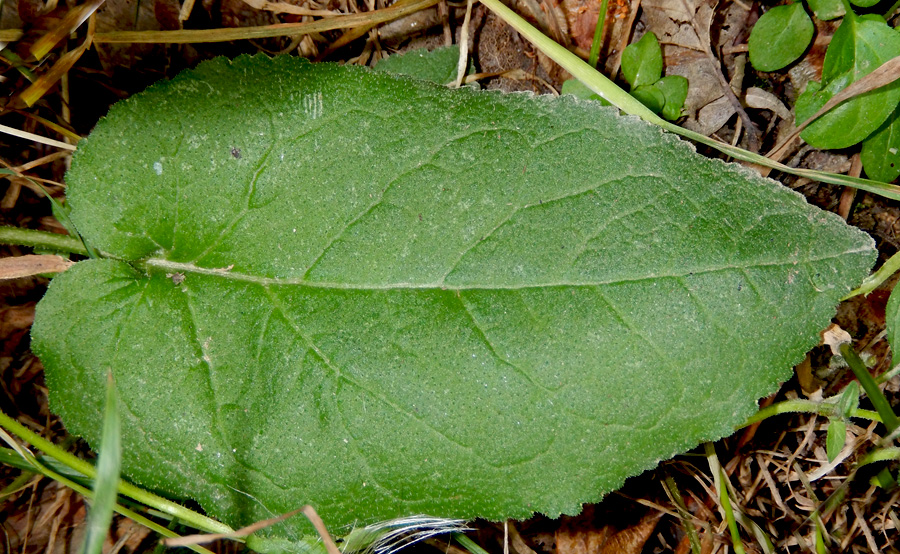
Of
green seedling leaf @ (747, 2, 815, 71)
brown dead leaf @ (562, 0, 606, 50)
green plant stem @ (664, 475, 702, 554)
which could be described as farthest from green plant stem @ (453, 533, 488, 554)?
green seedling leaf @ (747, 2, 815, 71)

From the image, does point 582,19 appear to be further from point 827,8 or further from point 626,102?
point 827,8

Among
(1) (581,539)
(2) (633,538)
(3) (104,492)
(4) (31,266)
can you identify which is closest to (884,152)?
(2) (633,538)

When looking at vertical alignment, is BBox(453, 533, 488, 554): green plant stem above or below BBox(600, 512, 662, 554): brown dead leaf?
above

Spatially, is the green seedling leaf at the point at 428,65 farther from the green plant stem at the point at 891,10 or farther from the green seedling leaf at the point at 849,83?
the green plant stem at the point at 891,10

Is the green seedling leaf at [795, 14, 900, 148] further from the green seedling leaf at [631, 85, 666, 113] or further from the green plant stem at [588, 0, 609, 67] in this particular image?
the green plant stem at [588, 0, 609, 67]

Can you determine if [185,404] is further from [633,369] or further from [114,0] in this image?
[114,0]

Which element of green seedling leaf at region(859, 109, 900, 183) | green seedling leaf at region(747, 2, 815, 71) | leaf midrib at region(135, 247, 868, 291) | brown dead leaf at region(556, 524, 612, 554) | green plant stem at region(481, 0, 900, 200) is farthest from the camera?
brown dead leaf at region(556, 524, 612, 554)

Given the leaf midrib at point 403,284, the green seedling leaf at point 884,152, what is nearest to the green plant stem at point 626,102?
the green seedling leaf at point 884,152
